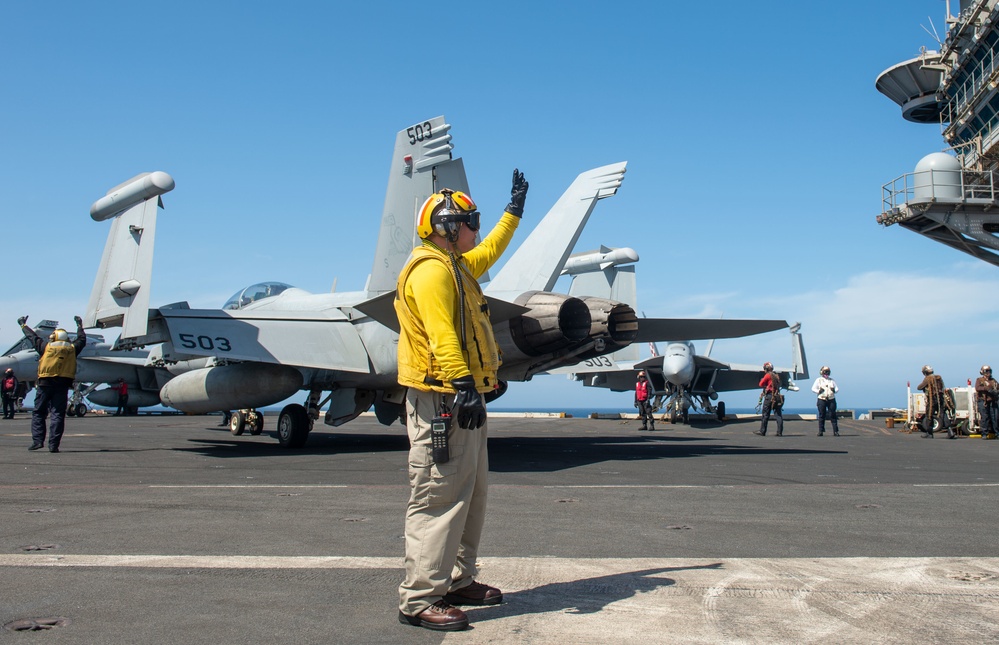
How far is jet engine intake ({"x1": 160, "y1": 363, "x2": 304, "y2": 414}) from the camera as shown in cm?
1277

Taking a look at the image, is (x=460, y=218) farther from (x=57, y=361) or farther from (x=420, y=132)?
(x=57, y=361)

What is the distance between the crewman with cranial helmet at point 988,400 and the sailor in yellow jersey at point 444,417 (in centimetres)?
1871

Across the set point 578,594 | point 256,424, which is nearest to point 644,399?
point 256,424

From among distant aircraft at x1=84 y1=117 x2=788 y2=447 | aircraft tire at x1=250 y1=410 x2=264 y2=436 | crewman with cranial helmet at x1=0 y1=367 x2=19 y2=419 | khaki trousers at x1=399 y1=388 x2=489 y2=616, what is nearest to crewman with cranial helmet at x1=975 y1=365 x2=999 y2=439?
distant aircraft at x1=84 y1=117 x2=788 y2=447

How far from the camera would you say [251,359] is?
1160cm

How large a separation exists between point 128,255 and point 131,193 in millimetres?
972

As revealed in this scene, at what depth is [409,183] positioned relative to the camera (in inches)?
455

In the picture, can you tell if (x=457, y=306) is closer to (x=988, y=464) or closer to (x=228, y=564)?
(x=228, y=564)

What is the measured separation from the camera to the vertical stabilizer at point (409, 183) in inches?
448

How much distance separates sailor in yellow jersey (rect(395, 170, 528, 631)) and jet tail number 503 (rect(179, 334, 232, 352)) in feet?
29.2

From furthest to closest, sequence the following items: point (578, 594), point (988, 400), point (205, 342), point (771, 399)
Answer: point (771, 399) < point (988, 400) < point (205, 342) < point (578, 594)

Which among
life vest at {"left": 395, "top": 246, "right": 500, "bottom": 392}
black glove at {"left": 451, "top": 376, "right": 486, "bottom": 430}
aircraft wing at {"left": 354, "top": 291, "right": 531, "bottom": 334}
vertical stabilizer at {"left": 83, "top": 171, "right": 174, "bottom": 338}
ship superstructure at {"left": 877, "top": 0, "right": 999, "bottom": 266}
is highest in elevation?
ship superstructure at {"left": 877, "top": 0, "right": 999, "bottom": 266}

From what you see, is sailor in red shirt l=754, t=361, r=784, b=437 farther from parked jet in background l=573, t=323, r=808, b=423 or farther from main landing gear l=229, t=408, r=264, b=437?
main landing gear l=229, t=408, r=264, b=437

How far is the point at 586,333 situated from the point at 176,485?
4994 millimetres
